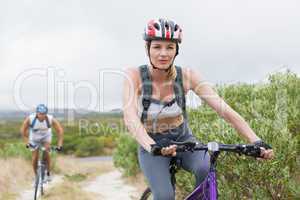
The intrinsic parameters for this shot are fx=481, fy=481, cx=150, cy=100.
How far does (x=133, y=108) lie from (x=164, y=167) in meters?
0.67

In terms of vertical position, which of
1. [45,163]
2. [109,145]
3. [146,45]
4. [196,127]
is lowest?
[109,145]

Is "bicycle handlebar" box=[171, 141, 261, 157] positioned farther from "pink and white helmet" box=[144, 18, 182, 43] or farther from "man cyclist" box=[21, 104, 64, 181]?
"man cyclist" box=[21, 104, 64, 181]

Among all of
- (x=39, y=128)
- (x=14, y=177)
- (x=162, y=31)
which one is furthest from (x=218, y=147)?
(x=14, y=177)

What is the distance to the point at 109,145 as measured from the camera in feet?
187

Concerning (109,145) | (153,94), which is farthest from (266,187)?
(109,145)

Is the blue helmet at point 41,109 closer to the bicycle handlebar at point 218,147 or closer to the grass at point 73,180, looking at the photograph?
the grass at point 73,180

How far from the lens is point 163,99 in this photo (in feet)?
14.8

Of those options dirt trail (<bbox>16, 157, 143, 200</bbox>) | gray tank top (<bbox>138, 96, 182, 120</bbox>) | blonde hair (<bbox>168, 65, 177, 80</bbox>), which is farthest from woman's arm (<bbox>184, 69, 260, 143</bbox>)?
dirt trail (<bbox>16, 157, 143, 200</bbox>)

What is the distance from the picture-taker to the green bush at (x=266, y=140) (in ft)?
21.5

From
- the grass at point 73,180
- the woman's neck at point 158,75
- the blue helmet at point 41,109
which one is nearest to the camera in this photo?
the woman's neck at point 158,75

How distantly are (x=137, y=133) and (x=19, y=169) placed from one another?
13.7m

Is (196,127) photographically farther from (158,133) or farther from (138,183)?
(138,183)

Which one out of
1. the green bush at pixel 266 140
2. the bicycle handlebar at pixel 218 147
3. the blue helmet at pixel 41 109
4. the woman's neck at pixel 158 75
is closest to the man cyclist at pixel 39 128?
the blue helmet at pixel 41 109

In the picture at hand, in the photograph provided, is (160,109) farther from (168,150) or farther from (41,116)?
(41,116)
